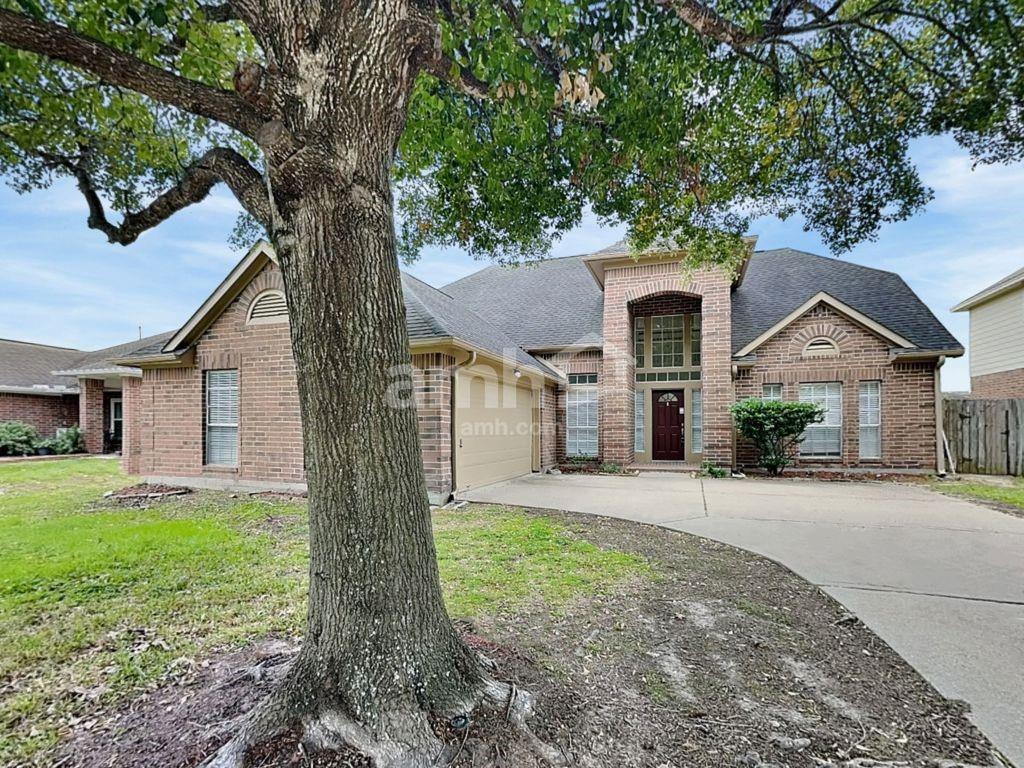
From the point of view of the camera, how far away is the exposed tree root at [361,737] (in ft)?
6.84

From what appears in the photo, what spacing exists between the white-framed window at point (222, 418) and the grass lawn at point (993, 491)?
13598mm

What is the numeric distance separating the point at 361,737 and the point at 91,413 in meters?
21.9

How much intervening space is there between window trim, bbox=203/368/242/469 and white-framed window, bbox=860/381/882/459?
14.0 metres

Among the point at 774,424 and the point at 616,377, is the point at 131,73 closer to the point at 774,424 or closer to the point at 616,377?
the point at 616,377

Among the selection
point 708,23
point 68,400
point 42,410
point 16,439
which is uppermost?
point 708,23

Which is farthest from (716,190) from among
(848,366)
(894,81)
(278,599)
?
(848,366)

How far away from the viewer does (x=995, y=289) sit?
15.3 m

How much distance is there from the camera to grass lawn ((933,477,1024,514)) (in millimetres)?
8352

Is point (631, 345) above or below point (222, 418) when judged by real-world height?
above

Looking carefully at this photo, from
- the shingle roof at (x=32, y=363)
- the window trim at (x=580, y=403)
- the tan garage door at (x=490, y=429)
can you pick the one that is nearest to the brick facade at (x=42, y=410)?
the shingle roof at (x=32, y=363)

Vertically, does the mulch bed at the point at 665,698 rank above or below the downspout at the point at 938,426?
below

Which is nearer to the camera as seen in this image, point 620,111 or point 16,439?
point 620,111

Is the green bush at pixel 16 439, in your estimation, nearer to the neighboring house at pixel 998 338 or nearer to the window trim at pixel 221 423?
the window trim at pixel 221 423

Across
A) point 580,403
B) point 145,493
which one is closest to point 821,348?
point 580,403
